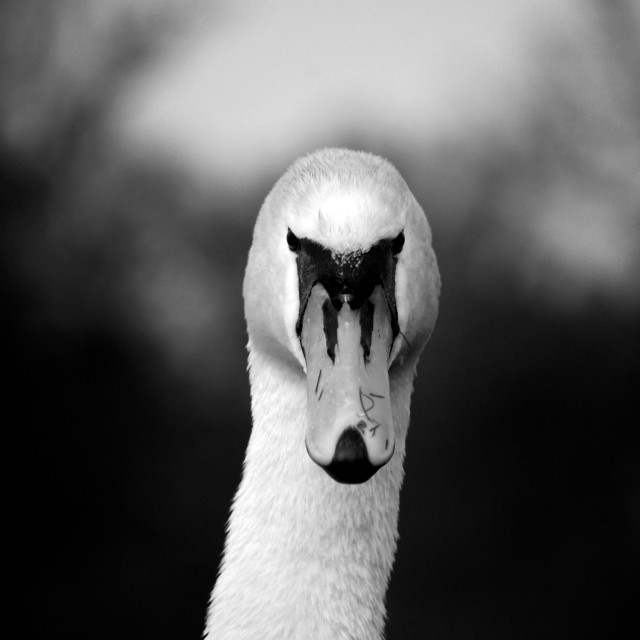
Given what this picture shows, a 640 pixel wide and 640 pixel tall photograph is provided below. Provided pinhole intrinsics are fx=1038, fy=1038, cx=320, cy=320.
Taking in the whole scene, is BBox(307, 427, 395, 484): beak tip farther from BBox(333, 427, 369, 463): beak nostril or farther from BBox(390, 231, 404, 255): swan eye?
BBox(390, 231, 404, 255): swan eye

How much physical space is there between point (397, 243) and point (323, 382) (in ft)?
0.97

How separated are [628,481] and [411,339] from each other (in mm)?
7261

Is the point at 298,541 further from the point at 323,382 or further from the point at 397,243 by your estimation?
the point at 397,243

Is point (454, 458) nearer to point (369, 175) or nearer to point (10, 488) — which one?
point (10, 488)

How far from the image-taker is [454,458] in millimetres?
8734

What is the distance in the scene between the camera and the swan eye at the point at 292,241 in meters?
1.71

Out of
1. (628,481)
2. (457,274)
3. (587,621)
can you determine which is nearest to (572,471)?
(628,481)

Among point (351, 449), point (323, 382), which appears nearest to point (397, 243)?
point (323, 382)

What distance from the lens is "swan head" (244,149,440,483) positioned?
147 centimetres

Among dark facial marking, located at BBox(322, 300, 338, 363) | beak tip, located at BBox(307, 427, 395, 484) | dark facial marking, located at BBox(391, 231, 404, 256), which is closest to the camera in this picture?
beak tip, located at BBox(307, 427, 395, 484)

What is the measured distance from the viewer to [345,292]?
62.9 inches

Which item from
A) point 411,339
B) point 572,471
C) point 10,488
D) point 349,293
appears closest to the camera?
point 349,293

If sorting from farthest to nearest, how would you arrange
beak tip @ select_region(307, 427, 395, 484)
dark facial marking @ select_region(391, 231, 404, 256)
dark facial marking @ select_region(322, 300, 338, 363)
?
dark facial marking @ select_region(391, 231, 404, 256) < dark facial marking @ select_region(322, 300, 338, 363) < beak tip @ select_region(307, 427, 395, 484)

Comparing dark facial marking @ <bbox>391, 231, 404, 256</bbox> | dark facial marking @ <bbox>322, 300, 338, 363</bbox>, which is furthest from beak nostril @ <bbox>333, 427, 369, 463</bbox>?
dark facial marking @ <bbox>391, 231, 404, 256</bbox>
